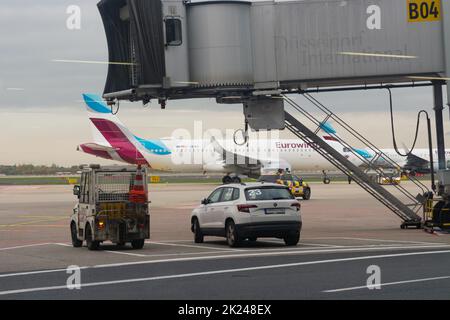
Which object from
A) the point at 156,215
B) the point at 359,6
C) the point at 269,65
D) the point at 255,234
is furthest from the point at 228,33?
the point at 156,215

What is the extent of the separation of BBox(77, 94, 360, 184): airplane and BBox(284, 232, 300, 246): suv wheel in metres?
48.9

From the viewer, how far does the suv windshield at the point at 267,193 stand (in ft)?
70.3

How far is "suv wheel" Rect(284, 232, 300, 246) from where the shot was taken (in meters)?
21.5

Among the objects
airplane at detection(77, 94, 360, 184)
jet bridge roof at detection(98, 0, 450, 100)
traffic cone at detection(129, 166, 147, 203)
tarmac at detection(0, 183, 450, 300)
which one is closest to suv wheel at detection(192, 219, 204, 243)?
tarmac at detection(0, 183, 450, 300)

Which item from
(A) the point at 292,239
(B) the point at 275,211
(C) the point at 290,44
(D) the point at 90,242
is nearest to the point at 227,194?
(B) the point at 275,211

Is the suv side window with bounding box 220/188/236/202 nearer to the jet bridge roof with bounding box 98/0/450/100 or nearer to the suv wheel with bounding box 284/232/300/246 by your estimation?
the suv wheel with bounding box 284/232/300/246

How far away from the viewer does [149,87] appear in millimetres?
25016

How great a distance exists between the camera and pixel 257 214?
68.9 feet

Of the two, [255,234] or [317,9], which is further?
[317,9]

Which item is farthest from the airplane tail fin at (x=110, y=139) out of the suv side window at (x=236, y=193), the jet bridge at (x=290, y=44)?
the suv side window at (x=236, y=193)

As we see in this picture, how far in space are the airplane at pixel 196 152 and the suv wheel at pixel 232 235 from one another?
49.0m

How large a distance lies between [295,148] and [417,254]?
60931mm
